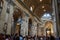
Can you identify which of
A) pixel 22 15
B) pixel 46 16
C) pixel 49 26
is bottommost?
pixel 49 26

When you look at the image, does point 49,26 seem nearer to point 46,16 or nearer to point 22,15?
point 46,16

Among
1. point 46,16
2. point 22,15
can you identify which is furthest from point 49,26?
point 22,15

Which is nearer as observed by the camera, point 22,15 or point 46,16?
point 22,15

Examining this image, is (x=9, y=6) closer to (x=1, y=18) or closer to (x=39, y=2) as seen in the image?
(x=1, y=18)

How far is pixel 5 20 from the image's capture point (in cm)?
1272

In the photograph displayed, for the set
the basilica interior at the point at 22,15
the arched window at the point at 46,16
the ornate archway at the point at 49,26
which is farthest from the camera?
the ornate archway at the point at 49,26

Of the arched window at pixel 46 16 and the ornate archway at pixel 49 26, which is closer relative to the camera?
the arched window at pixel 46 16

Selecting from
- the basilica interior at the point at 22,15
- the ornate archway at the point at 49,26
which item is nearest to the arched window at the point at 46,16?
the basilica interior at the point at 22,15

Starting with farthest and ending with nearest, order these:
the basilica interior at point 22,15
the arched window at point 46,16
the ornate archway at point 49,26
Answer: the ornate archway at point 49,26, the arched window at point 46,16, the basilica interior at point 22,15

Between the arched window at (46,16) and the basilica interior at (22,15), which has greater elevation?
the arched window at (46,16)

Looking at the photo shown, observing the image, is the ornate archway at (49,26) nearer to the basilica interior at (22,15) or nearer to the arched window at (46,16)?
the basilica interior at (22,15)

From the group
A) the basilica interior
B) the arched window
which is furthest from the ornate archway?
the arched window

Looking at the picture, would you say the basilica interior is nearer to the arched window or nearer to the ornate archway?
the arched window

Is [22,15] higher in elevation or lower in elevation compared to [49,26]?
higher
